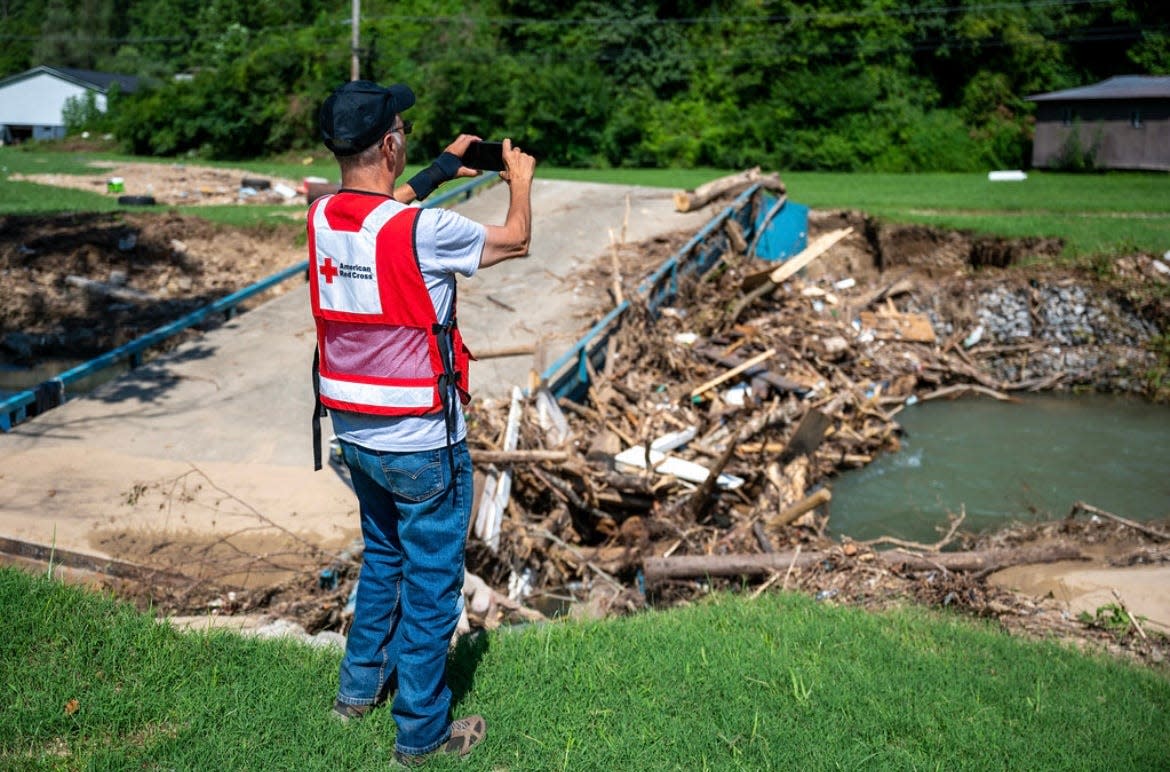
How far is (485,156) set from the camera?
4078mm

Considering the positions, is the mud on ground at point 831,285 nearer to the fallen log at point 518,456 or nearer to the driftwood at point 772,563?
the fallen log at point 518,456

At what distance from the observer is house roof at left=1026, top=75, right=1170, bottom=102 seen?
33.7 meters

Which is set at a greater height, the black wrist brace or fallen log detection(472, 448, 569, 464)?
the black wrist brace

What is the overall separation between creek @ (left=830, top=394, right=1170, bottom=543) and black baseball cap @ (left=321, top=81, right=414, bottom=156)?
7508mm

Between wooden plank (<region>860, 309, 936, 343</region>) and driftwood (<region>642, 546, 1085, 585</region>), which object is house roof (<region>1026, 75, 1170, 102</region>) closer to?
wooden plank (<region>860, 309, 936, 343</region>)

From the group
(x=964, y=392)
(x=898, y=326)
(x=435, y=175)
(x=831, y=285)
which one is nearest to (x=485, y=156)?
(x=435, y=175)

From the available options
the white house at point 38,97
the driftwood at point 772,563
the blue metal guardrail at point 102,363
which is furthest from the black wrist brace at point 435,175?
the white house at point 38,97

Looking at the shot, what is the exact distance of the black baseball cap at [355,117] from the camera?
3.53 m

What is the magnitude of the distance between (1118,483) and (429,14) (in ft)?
153

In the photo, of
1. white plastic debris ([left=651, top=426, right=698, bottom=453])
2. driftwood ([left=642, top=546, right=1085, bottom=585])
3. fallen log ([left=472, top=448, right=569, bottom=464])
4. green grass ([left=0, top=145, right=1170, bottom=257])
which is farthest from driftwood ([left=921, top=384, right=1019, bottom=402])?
fallen log ([left=472, top=448, right=569, bottom=464])

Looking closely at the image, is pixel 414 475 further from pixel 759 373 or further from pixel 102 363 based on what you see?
pixel 759 373

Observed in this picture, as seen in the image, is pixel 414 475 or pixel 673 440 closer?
pixel 414 475

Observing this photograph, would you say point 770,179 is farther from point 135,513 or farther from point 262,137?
point 262,137

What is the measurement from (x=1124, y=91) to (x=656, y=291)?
28936 millimetres
